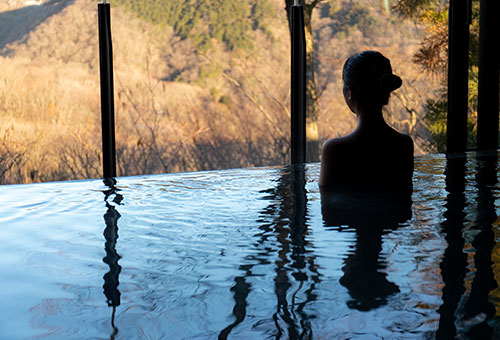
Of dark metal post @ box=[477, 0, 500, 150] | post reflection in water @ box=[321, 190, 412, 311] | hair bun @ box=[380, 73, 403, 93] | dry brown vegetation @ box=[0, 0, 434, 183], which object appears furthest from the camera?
dry brown vegetation @ box=[0, 0, 434, 183]

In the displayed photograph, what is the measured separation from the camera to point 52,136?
1055cm

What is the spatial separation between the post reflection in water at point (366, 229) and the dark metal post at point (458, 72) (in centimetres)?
456

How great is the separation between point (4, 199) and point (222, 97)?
988cm

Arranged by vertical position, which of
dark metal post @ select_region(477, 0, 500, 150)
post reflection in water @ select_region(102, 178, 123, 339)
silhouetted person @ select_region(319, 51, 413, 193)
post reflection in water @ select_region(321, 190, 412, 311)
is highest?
dark metal post @ select_region(477, 0, 500, 150)

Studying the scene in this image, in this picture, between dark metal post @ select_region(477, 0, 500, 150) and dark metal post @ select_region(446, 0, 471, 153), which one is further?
dark metal post @ select_region(477, 0, 500, 150)

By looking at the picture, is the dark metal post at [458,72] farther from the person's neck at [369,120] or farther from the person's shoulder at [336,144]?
the person's shoulder at [336,144]

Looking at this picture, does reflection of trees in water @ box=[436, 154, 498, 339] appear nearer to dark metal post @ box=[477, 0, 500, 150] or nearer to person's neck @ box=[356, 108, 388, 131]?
person's neck @ box=[356, 108, 388, 131]

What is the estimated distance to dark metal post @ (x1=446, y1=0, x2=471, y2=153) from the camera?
6387 mm

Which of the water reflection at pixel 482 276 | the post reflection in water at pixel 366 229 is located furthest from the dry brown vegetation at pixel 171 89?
the water reflection at pixel 482 276

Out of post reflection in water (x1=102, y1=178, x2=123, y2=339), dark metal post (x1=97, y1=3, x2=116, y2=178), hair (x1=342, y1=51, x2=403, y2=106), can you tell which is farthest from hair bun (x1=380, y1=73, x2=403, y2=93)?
dark metal post (x1=97, y1=3, x2=116, y2=178)

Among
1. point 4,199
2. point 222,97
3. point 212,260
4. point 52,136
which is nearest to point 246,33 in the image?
point 222,97

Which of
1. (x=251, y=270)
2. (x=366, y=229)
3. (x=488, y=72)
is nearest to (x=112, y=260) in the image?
(x=251, y=270)

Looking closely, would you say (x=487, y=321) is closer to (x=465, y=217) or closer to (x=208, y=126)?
(x=465, y=217)

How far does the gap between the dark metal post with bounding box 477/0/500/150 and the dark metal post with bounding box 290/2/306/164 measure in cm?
271
